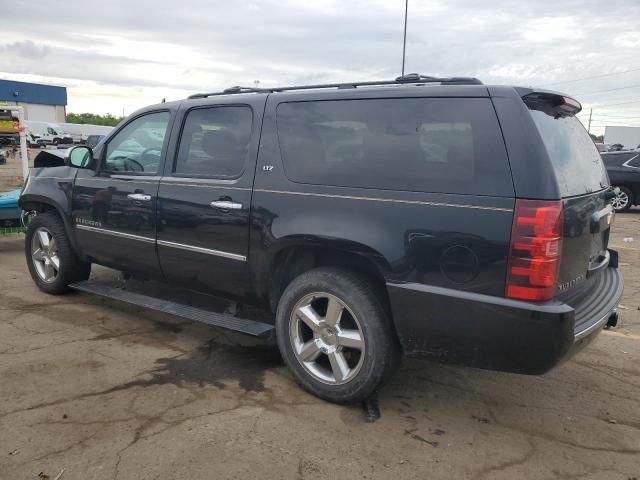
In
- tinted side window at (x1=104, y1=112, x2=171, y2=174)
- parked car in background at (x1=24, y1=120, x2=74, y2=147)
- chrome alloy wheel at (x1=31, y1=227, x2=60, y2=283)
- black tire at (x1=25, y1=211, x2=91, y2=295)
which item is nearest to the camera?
tinted side window at (x1=104, y1=112, x2=171, y2=174)

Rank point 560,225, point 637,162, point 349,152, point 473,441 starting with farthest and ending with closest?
point 637,162 → point 349,152 → point 473,441 → point 560,225

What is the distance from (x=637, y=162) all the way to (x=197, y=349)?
1267cm

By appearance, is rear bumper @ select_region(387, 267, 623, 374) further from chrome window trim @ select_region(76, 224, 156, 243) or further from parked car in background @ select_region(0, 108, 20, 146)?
parked car in background @ select_region(0, 108, 20, 146)

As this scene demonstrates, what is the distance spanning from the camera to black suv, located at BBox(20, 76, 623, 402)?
280cm

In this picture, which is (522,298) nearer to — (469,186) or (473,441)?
(469,186)

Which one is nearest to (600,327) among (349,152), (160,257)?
(349,152)

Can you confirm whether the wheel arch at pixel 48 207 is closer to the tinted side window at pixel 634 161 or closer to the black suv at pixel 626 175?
the black suv at pixel 626 175

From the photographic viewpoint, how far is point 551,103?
314cm

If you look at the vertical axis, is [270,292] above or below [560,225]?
below

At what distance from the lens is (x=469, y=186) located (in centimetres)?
289

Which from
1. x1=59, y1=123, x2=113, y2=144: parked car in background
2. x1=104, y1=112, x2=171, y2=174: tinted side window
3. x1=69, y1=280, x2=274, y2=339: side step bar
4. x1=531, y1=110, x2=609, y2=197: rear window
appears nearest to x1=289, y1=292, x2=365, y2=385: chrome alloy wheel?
x1=69, y1=280, x2=274, y2=339: side step bar

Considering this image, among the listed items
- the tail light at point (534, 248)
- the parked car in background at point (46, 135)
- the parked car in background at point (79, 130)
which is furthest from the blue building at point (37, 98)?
the tail light at point (534, 248)

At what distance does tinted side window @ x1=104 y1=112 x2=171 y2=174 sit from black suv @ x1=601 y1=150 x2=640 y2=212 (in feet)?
38.8

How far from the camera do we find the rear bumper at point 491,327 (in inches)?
109
